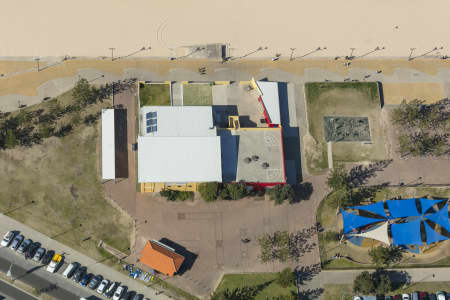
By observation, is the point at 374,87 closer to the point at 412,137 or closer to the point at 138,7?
the point at 412,137

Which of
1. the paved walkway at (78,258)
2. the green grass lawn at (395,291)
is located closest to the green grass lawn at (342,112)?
the green grass lawn at (395,291)

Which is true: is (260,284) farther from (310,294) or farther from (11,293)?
(11,293)

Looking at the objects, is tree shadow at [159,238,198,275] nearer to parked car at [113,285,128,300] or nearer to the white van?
parked car at [113,285,128,300]

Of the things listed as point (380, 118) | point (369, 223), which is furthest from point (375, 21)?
point (369, 223)

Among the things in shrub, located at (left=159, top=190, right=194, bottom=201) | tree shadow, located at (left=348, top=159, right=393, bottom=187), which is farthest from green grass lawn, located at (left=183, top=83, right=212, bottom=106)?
tree shadow, located at (left=348, top=159, right=393, bottom=187)

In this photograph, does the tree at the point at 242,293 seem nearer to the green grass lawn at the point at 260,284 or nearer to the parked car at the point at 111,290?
the green grass lawn at the point at 260,284

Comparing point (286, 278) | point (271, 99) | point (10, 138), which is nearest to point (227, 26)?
point (271, 99)
